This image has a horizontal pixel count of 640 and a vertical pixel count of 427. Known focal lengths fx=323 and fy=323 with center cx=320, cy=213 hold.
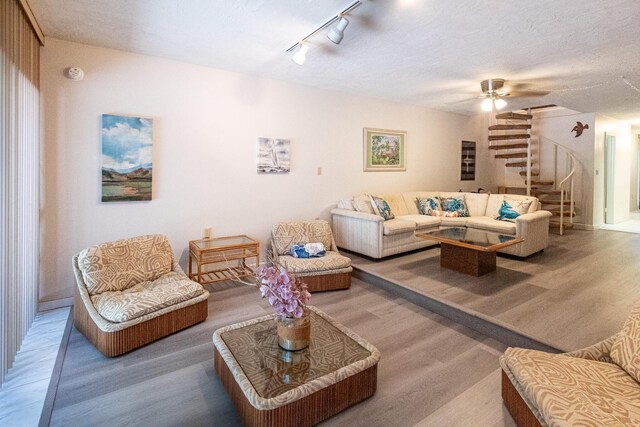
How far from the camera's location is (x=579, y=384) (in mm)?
1466

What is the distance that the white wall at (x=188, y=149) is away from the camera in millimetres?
3055

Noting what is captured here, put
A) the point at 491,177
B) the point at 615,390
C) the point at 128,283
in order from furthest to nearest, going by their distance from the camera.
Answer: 1. the point at 491,177
2. the point at 128,283
3. the point at 615,390

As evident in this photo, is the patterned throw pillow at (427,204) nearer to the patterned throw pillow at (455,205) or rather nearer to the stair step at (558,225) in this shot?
the patterned throw pillow at (455,205)

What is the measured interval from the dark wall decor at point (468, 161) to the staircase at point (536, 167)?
466 mm

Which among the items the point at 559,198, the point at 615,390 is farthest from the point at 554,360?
the point at 559,198

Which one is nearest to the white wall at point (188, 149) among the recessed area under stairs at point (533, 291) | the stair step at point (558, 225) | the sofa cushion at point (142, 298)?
the sofa cushion at point (142, 298)

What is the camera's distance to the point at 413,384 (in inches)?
77.9

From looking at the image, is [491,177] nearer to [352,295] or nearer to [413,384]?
[352,295]

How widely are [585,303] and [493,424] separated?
196 centimetres

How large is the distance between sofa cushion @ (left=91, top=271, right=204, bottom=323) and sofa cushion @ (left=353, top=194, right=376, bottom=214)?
8.76 feet

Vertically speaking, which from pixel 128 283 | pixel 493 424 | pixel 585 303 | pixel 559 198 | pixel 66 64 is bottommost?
pixel 493 424

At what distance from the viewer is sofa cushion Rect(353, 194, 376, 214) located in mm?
4770

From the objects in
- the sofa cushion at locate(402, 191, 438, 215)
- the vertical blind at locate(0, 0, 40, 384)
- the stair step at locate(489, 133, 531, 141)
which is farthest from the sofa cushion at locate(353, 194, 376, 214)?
the stair step at locate(489, 133, 531, 141)

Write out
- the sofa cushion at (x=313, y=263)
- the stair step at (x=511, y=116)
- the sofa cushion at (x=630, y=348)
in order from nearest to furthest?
1. the sofa cushion at (x=630, y=348)
2. the sofa cushion at (x=313, y=263)
3. the stair step at (x=511, y=116)
